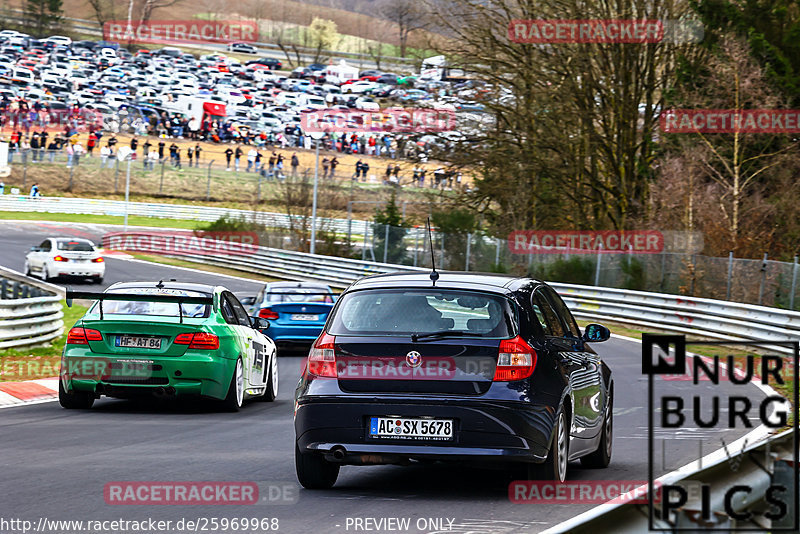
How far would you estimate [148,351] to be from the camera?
13.0m

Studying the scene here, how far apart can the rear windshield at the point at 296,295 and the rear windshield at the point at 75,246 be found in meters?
18.3

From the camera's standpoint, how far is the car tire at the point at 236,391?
13625 mm

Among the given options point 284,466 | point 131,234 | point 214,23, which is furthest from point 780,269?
point 214,23

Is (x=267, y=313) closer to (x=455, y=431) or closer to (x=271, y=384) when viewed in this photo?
(x=271, y=384)

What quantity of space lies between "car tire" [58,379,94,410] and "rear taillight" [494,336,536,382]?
682 centimetres

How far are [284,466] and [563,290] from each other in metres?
26.9

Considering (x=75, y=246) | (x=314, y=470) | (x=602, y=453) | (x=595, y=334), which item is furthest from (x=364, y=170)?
(x=314, y=470)

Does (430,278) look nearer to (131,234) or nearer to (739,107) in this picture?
(739,107)

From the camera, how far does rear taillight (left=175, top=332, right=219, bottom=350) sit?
1309cm

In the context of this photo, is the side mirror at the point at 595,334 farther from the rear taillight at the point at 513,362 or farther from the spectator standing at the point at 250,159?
the spectator standing at the point at 250,159

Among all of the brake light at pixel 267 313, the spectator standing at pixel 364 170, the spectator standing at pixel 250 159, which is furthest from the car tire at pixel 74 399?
the spectator standing at pixel 364 170

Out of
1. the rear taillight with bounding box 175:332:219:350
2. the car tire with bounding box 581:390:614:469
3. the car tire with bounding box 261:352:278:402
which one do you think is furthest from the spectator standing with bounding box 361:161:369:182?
the car tire with bounding box 581:390:614:469

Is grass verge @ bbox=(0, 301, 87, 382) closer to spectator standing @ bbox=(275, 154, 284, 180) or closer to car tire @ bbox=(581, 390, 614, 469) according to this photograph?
car tire @ bbox=(581, 390, 614, 469)

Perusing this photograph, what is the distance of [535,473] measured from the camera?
813cm
